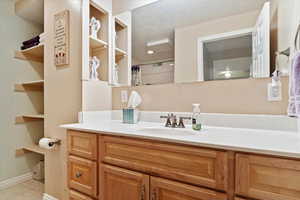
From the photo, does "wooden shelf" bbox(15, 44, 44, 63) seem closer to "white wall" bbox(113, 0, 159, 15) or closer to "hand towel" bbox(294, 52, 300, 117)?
"white wall" bbox(113, 0, 159, 15)

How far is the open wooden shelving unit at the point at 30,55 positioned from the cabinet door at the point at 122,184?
131cm

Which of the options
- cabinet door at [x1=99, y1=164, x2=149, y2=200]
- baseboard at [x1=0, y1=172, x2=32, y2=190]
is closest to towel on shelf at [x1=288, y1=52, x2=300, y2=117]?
cabinet door at [x1=99, y1=164, x2=149, y2=200]

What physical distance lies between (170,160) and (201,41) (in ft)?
3.07

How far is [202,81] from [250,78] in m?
0.31

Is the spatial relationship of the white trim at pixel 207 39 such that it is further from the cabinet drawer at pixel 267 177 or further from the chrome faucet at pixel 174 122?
the cabinet drawer at pixel 267 177

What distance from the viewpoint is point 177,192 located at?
82 cm

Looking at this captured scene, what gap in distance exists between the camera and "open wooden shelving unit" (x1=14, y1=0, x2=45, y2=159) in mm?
2018

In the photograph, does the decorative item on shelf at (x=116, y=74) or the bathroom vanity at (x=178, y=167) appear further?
the decorative item on shelf at (x=116, y=74)

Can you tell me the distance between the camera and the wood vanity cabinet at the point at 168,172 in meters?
0.64

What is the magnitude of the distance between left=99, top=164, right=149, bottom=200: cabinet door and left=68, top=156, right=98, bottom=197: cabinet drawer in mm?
73

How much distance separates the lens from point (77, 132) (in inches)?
48.2

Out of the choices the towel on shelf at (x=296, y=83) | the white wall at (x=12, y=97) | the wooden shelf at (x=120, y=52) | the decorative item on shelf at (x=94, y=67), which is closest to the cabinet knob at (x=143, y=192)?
the towel on shelf at (x=296, y=83)

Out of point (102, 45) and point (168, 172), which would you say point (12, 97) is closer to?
point (102, 45)

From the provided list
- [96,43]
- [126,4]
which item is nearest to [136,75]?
[96,43]
